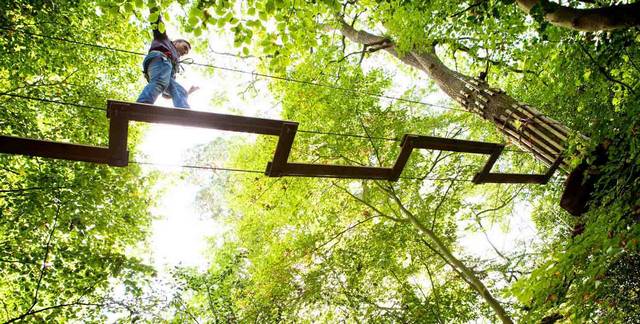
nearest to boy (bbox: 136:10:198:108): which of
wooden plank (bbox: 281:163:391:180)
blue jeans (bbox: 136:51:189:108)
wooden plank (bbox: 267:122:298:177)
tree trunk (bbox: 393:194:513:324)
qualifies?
blue jeans (bbox: 136:51:189:108)

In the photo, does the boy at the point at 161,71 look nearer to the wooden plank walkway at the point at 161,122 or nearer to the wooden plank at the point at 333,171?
the wooden plank walkway at the point at 161,122

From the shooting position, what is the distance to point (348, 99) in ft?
24.8

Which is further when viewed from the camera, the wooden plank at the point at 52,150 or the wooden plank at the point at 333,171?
the wooden plank at the point at 333,171

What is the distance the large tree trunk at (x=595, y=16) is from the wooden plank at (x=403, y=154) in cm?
151

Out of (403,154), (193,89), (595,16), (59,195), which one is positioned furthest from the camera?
(59,195)

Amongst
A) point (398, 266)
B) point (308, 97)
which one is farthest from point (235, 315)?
point (308, 97)

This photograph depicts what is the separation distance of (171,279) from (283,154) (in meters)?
4.76

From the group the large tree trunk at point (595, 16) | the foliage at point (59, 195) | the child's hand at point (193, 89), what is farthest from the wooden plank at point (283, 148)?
the foliage at point (59, 195)

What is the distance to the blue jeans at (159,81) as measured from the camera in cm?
363

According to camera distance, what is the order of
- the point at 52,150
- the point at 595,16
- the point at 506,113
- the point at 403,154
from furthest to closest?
the point at 506,113 < the point at 403,154 < the point at 52,150 < the point at 595,16

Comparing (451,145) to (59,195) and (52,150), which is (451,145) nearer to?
(52,150)

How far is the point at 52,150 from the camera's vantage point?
9.42 ft

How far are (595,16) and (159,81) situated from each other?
372 cm

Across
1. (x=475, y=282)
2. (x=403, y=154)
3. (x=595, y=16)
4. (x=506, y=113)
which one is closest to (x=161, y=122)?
(x=403, y=154)
